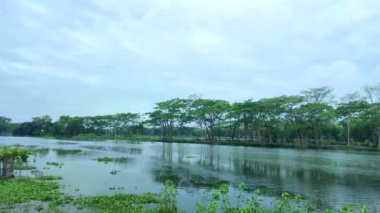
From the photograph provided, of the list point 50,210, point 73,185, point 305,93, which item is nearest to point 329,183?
point 73,185

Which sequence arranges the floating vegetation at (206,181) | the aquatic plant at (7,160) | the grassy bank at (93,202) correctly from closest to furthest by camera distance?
the grassy bank at (93,202) < the aquatic plant at (7,160) < the floating vegetation at (206,181)

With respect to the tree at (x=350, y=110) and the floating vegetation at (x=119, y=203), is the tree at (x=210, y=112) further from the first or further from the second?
the floating vegetation at (x=119, y=203)

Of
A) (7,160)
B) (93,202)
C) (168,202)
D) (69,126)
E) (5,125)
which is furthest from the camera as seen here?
(5,125)

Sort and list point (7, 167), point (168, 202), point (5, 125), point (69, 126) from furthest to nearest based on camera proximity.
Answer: point (5, 125) → point (69, 126) → point (7, 167) → point (168, 202)

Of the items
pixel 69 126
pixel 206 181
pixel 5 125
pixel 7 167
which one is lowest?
pixel 206 181

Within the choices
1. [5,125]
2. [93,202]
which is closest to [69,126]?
[5,125]

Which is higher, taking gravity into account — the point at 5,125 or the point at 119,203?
the point at 5,125

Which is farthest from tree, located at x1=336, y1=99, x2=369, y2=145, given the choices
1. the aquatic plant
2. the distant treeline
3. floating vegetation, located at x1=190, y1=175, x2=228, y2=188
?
the aquatic plant

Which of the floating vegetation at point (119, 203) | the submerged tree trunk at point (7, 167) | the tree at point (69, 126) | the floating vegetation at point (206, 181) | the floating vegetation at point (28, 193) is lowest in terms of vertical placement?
the floating vegetation at point (206, 181)

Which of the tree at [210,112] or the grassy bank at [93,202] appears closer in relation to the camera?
the grassy bank at [93,202]

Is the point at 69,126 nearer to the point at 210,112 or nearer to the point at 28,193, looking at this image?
the point at 210,112

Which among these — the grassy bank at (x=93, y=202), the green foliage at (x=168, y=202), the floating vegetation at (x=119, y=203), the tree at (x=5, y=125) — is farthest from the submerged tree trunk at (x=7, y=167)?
the tree at (x=5, y=125)

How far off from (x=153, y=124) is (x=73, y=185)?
4631 inches

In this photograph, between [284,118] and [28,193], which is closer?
[28,193]
